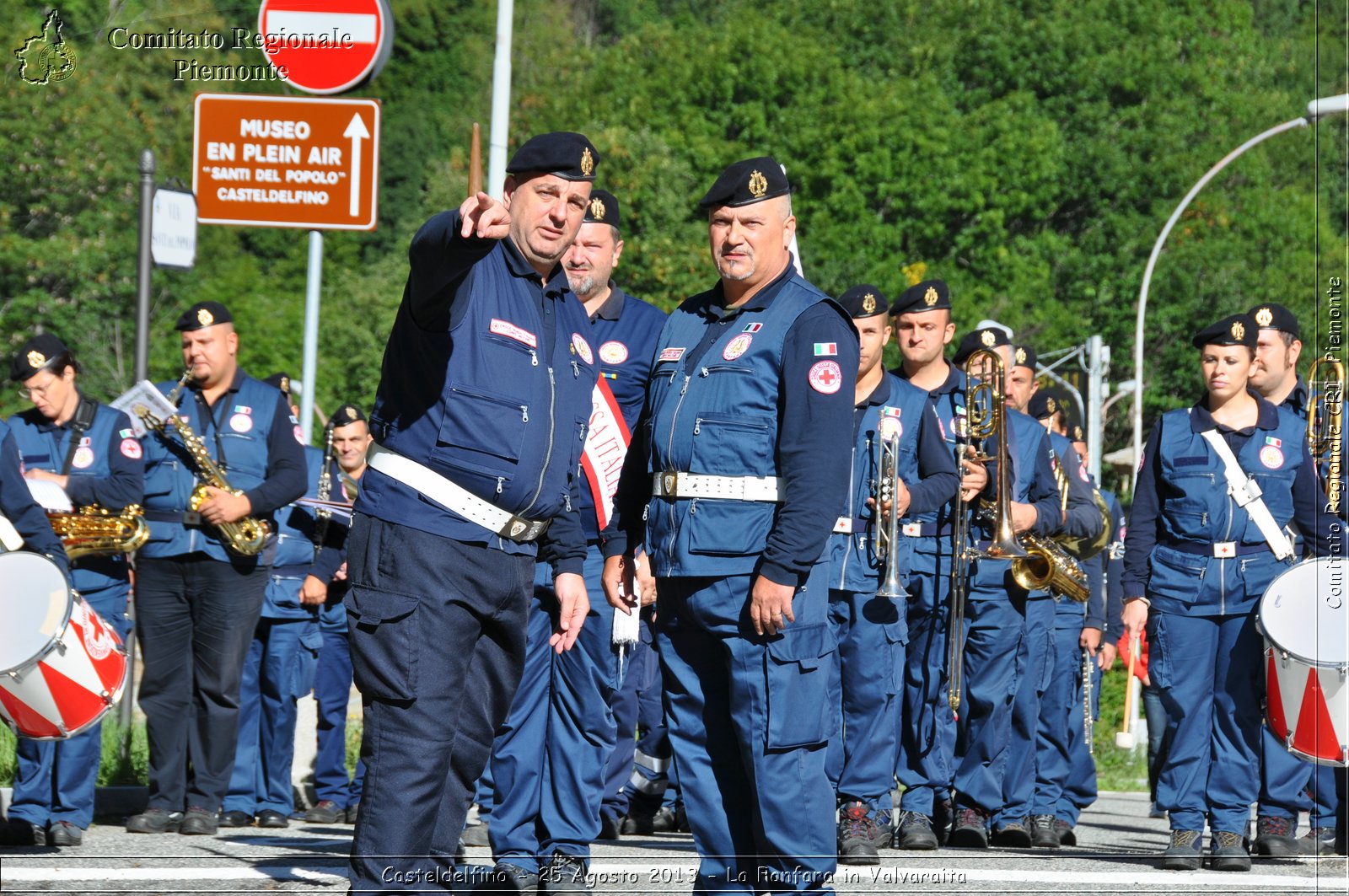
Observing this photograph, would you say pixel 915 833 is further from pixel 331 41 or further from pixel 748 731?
pixel 331 41

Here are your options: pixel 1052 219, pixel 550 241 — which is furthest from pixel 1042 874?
pixel 1052 219

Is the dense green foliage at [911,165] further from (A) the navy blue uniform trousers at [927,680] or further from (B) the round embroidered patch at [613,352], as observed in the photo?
(B) the round embroidered patch at [613,352]

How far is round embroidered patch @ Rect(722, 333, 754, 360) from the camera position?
598 cm

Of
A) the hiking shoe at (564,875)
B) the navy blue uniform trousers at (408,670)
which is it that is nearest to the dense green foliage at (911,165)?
the hiking shoe at (564,875)

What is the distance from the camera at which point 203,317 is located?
31.1 ft

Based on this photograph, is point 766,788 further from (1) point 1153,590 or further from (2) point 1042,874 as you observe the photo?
(1) point 1153,590

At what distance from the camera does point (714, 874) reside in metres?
5.88

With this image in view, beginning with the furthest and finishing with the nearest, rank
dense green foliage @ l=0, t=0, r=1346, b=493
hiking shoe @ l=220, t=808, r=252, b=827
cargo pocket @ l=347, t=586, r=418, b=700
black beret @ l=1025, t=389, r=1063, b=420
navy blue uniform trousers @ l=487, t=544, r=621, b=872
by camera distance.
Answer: dense green foliage @ l=0, t=0, r=1346, b=493 → black beret @ l=1025, t=389, r=1063, b=420 → hiking shoe @ l=220, t=808, r=252, b=827 → navy blue uniform trousers @ l=487, t=544, r=621, b=872 → cargo pocket @ l=347, t=586, r=418, b=700

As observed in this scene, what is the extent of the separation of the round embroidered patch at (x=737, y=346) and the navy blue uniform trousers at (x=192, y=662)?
13.8 ft

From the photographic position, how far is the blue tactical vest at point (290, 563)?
10258 millimetres

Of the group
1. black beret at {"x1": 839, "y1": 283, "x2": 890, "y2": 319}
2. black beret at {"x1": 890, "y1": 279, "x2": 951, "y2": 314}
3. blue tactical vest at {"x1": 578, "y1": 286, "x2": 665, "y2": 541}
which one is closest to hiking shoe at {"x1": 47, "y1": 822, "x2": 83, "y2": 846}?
blue tactical vest at {"x1": 578, "y1": 286, "x2": 665, "y2": 541}

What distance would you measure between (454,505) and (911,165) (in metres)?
43.6

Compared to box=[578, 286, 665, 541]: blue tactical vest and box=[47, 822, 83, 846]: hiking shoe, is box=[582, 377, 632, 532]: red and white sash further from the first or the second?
box=[47, 822, 83, 846]: hiking shoe

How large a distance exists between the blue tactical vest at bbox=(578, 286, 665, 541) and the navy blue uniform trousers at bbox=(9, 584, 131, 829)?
2716 millimetres
